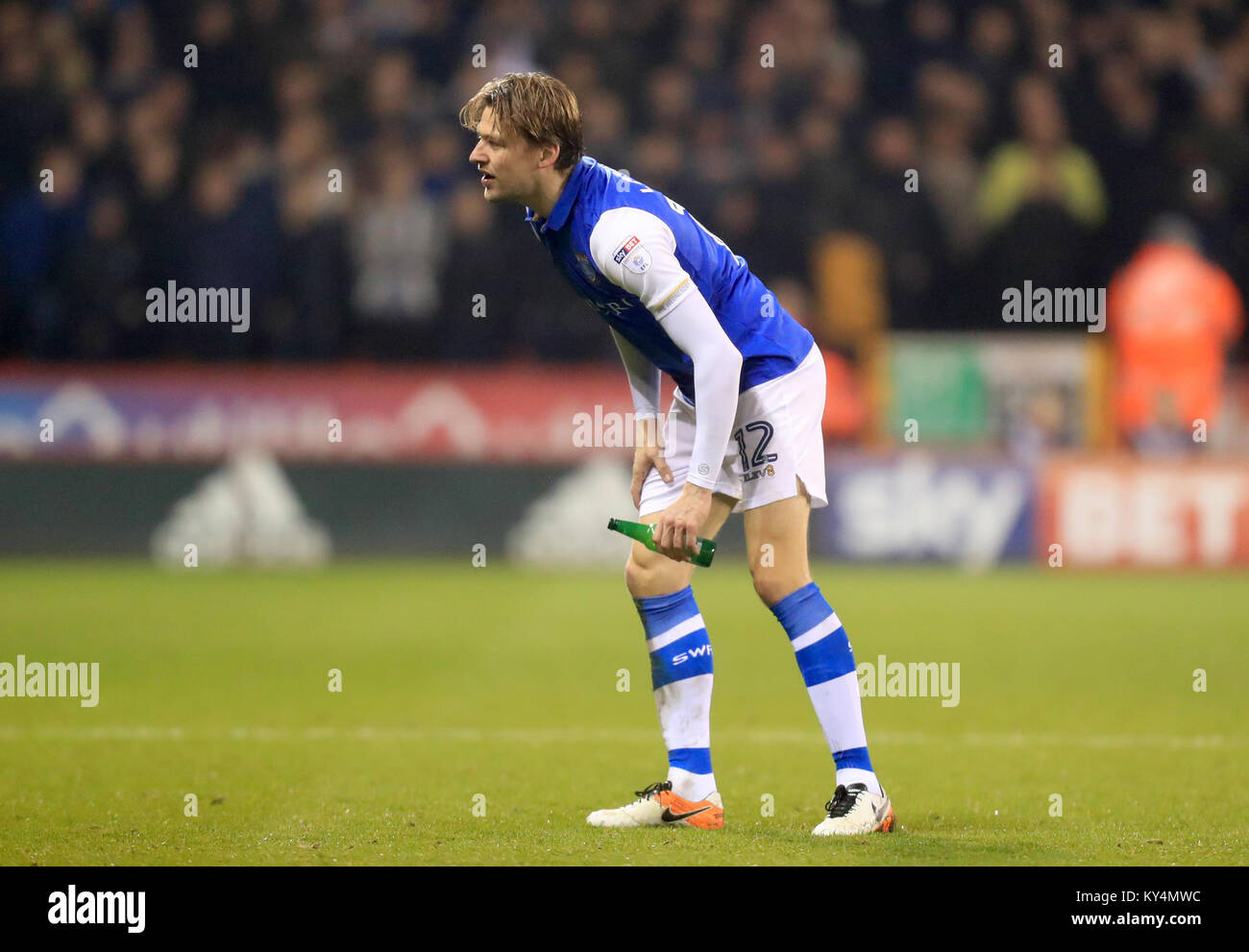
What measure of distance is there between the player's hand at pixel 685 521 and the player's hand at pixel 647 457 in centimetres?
52

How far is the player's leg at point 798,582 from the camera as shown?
15.6 ft

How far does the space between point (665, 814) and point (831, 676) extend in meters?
0.63

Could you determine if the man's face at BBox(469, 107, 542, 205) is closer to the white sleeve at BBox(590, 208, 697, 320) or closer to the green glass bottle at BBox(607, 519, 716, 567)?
the white sleeve at BBox(590, 208, 697, 320)

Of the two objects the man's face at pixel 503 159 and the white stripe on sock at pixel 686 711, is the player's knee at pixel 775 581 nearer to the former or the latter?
the white stripe on sock at pixel 686 711

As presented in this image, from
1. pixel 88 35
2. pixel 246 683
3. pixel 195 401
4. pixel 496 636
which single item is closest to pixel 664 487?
pixel 246 683

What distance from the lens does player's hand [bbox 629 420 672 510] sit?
5003 mm

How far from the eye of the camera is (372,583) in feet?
39.5

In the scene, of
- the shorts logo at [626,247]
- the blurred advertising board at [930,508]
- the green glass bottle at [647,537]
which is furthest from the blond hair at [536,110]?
the blurred advertising board at [930,508]

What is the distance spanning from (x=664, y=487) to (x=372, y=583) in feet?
24.0

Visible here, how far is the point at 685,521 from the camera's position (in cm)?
445

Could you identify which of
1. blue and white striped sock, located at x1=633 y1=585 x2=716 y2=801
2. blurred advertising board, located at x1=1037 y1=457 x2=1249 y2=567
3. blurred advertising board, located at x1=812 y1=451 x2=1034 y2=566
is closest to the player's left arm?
blue and white striped sock, located at x1=633 y1=585 x2=716 y2=801

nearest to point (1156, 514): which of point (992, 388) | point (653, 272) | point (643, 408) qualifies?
point (992, 388)

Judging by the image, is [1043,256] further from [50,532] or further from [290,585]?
[50,532]

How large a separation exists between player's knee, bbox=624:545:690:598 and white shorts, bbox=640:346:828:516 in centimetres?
17
